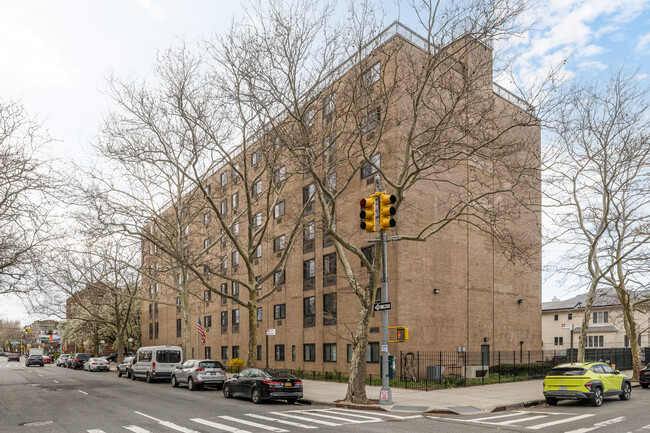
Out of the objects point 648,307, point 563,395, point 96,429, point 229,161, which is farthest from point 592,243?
point 96,429

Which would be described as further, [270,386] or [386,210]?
[270,386]

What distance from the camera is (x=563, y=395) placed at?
61.8ft

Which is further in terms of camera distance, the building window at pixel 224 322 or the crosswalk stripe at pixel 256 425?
the building window at pixel 224 322

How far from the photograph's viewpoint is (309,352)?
123ft

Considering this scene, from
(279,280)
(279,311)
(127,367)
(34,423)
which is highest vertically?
(279,280)

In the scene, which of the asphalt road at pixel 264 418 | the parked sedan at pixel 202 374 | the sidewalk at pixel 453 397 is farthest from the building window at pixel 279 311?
the asphalt road at pixel 264 418

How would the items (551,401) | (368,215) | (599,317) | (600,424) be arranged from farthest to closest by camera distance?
(599,317)
(551,401)
(368,215)
(600,424)

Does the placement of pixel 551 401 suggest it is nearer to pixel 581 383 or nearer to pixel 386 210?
pixel 581 383

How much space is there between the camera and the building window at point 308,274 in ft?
123

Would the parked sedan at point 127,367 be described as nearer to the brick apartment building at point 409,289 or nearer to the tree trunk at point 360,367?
the brick apartment building at point 409,289

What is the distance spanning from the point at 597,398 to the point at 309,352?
2169cm

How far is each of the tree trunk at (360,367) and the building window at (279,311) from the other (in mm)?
21770

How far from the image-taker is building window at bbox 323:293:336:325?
34.8 m

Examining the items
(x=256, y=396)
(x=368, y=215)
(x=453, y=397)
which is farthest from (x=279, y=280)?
(x=368, y=215)
